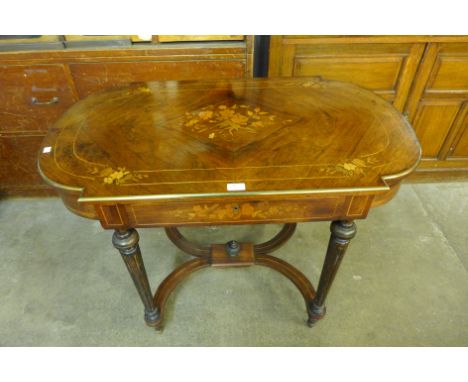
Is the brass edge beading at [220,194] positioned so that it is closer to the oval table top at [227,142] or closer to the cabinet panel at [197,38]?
the oval table top at [227,142]

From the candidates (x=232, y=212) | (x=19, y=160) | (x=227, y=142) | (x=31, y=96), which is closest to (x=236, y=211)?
(x=232, y=212)

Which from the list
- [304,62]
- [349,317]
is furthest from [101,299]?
[304,62]

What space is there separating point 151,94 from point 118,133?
325 millimetres

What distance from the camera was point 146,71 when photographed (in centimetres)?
181

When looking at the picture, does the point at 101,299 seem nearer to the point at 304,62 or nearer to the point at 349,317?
the point at 349,317

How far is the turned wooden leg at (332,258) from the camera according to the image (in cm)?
123

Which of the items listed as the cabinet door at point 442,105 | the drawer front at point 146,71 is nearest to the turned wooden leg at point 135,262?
the drawer front at point 146,71

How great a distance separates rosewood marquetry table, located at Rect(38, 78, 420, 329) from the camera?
3.42ft

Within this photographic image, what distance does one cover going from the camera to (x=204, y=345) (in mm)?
1590

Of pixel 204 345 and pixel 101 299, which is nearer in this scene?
pixel 204 345

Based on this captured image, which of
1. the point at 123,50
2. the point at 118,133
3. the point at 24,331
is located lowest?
the point at 24,331

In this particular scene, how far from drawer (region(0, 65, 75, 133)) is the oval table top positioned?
0.54 metres

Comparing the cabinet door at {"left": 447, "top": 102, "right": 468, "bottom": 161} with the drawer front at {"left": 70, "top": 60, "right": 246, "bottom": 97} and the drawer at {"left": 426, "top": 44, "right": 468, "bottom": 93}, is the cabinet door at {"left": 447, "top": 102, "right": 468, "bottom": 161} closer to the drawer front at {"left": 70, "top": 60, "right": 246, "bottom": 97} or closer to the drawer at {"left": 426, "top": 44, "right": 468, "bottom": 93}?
the drawer at {"left": 426, "top": 44, "right": 468, "bottom": 93}

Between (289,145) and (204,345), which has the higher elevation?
(289,145)
